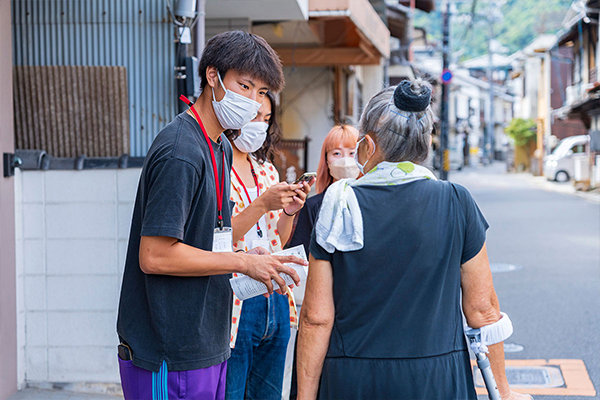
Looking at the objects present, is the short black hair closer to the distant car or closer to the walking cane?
the walking cane

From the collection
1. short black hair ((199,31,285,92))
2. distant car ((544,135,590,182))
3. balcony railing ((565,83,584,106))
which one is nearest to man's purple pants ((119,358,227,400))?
short black hair ((199,31,285,92))

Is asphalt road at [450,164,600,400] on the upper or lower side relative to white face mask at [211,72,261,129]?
lower

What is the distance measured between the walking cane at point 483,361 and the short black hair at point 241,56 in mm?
1175

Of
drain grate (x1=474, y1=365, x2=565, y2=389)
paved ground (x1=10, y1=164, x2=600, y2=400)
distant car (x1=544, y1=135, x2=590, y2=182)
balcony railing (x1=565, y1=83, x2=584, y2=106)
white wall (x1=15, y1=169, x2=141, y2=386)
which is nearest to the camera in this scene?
white wall (x1=15, y1=169, x2=141, y2=386)

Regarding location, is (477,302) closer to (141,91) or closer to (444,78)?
(141,91)

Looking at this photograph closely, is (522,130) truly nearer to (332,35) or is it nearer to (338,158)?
(332,35)

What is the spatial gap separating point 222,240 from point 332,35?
8252mm

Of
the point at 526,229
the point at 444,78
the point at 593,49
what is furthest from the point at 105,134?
the point at 593,49

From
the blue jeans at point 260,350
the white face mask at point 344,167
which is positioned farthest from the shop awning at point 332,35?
the blue jeans at point 260,350

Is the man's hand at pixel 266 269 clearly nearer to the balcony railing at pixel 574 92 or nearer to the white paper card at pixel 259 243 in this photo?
the white paper card at pixel 259 243

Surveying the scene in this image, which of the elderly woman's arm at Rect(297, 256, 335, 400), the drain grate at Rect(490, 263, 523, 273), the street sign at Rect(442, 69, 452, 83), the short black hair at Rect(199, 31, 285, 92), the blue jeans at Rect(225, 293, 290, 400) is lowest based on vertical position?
the drain grate at Rect(490, 263, 523, 273)

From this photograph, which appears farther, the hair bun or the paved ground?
the paved ground

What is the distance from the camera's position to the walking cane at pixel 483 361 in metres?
2.40

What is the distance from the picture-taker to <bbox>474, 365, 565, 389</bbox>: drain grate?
5520 mm
